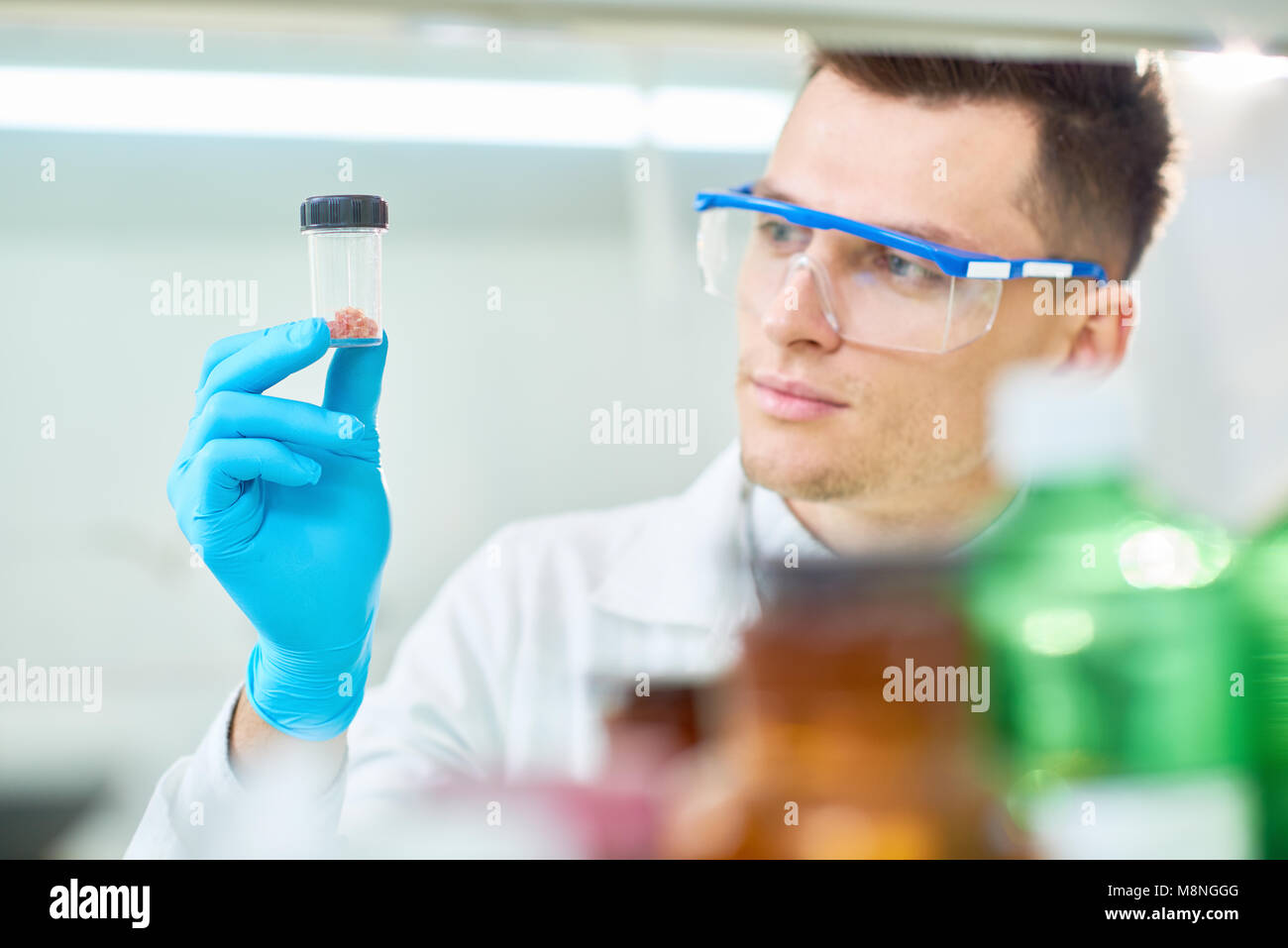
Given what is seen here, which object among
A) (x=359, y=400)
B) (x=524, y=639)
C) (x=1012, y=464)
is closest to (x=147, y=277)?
(x=359, y=400)

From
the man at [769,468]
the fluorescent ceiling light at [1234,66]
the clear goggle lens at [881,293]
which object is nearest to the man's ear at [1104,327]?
the man at [769,468]

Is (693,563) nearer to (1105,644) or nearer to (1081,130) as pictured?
(1105,644)

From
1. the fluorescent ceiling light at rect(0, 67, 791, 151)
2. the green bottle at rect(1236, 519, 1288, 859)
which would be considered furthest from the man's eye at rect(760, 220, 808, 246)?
the green bottle at rect(1236, 519, 1288, 859)

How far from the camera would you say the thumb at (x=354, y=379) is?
55.1 inches

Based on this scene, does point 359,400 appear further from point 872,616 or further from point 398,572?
point 872,616

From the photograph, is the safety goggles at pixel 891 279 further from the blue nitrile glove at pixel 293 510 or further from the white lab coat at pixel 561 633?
the blue nitrile glove at pixel 293 510

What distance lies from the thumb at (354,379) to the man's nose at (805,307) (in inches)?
21.6

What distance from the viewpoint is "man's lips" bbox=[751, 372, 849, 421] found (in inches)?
60.5

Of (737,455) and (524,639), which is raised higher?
(737,455)

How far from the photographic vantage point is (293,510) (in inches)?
53.9

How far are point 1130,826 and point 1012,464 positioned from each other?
1.80 ft

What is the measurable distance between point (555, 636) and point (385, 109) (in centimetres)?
82

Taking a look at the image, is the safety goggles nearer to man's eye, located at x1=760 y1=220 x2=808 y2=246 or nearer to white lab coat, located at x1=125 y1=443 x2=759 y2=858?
man's eye, located at x1=760 y1=220 x2=808 y2=246
